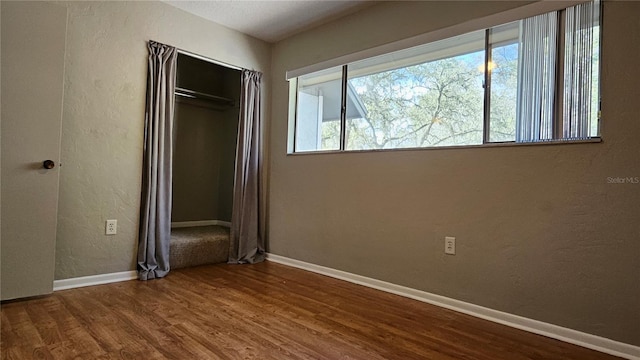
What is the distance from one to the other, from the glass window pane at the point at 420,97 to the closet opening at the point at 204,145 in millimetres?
1794

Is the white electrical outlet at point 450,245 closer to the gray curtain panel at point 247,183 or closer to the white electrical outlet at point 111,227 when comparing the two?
the gray curtain panel at point 247,183

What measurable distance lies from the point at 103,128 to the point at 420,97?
8.32ft

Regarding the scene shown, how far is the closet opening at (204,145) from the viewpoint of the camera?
4.18 meters

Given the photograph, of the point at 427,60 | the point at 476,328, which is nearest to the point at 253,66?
the point at 427,60

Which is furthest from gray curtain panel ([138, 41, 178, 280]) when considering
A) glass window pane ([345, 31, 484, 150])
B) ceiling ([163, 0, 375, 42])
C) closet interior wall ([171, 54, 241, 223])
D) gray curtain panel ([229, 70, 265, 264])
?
glass window pane ([345, 31, 484, 150])

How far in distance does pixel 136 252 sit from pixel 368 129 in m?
2.25

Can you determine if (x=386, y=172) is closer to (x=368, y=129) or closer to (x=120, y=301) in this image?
(x=368, y=129)

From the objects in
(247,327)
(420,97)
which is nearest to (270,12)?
(420,97)

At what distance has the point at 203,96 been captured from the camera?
161 inches

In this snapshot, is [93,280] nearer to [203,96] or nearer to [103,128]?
[103,128]

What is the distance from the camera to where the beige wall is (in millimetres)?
1855

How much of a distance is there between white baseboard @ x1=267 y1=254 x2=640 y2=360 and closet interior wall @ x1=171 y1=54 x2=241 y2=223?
6.78 ft

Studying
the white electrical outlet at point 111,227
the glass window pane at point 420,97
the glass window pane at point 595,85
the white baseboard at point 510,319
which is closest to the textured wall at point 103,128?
the white electrical outlet at point 111,227

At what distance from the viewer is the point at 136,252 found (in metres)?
2.92
